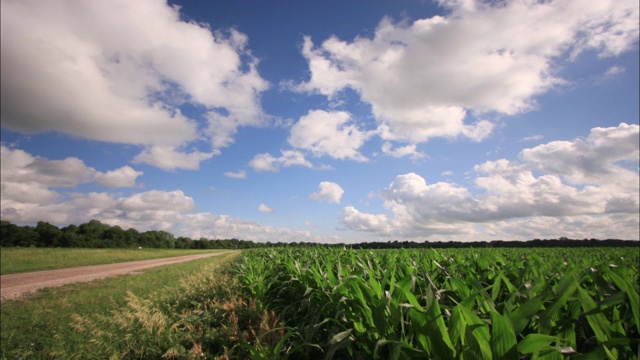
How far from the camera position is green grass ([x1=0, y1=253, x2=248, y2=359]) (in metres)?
4.27

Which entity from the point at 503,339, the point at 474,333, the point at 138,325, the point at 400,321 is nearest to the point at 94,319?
the point at 138,325

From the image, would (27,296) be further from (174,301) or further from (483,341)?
(483,341)

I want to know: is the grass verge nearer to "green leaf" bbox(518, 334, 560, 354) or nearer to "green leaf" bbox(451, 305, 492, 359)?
"green leaf" bbox(451, 305, 492, 359)

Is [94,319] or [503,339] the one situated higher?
[503,339]

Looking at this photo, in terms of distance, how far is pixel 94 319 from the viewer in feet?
26.6

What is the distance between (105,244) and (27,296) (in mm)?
81705

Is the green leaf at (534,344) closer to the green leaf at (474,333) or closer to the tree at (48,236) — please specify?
the green leaf at (474,333)

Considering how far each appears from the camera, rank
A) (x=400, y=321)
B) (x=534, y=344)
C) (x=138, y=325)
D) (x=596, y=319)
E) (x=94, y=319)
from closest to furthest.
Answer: (x=534, y=344) < (x=596, y=319) < (x=400, y=321) < (x=138, y=325) < (x=94, y=319)

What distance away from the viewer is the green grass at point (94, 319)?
4.27 m

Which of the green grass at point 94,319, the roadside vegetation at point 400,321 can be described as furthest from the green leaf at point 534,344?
the green grass at point 94,319

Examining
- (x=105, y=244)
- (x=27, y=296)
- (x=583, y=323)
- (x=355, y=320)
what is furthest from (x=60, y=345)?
(x=105, y=244)

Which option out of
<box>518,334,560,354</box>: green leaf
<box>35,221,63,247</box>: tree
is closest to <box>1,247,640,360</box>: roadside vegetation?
<box>518,334,560,354</box>: green leaf

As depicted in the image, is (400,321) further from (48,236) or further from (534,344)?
(48,236)

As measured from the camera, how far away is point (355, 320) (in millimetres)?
2527
